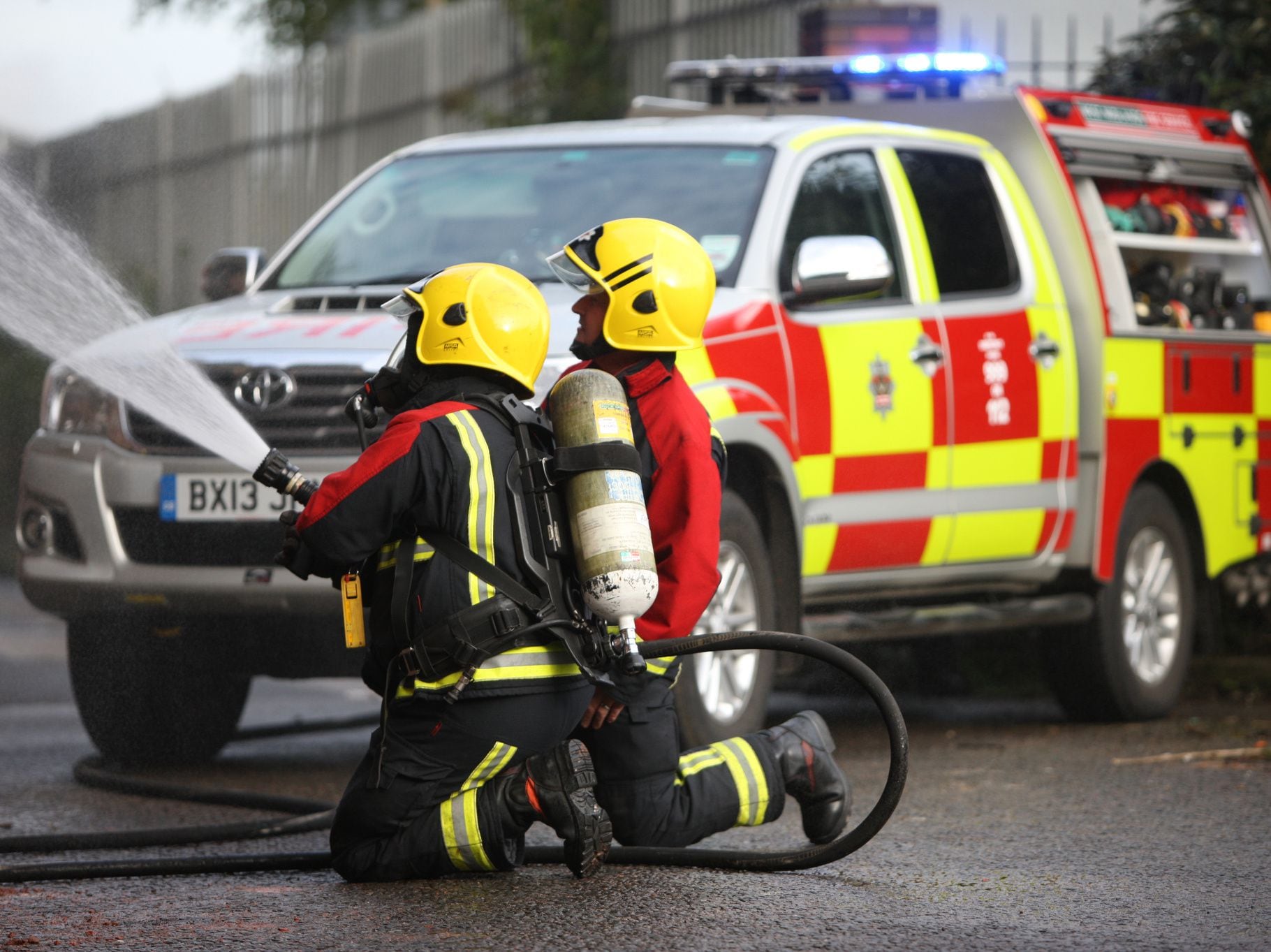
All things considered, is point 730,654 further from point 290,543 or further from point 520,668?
point 290,543

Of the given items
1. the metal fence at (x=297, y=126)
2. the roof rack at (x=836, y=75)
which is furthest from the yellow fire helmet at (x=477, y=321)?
the metal fence at (x=297, y=126)

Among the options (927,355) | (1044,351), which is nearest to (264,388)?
(927,355)

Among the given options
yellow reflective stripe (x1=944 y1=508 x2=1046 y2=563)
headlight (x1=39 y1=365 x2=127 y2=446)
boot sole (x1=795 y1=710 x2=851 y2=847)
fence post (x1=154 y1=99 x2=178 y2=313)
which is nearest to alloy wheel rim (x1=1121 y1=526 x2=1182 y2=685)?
yellow reflective stripe (x1=944 y1=508 x2=1046 y2=563)

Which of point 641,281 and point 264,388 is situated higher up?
point 641,281

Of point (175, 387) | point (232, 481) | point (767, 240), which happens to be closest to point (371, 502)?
point (175, 387)

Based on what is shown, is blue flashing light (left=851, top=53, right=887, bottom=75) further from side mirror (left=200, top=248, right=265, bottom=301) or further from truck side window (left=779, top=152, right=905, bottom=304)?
side mirror (left=200, top=248, right=265, bottom=301)

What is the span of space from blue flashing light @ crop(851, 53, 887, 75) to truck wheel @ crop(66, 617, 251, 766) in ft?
11.3

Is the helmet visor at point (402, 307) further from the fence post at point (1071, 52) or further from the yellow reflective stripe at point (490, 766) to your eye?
the fence post at point (1071, 52)

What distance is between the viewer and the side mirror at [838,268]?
620cm

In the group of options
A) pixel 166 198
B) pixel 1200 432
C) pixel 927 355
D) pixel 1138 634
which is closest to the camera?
pixel 927 355

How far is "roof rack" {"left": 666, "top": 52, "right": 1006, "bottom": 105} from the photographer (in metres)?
8.06

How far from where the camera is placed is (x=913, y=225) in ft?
23.3

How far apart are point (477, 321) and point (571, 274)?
490 mm

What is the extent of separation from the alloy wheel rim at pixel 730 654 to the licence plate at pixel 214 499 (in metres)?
1.22
